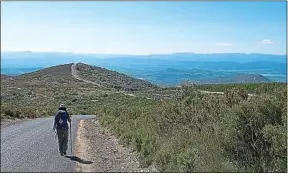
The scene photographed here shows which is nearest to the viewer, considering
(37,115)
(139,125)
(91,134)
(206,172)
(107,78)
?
(206,172)

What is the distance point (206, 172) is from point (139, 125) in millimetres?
9644

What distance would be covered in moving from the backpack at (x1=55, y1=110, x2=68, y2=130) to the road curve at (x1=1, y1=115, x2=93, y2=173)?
903mm

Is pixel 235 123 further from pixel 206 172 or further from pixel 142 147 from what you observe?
pixel 142 147

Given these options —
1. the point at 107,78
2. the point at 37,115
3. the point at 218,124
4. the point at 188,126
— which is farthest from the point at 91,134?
the point at 107,78

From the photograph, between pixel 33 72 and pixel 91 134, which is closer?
pixel 91 134

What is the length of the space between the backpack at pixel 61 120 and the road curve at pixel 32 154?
0.90 m

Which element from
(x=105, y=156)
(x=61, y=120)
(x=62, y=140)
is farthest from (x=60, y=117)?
(x=105, y=156)

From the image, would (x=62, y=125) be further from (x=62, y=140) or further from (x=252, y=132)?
(x=252, y=132)

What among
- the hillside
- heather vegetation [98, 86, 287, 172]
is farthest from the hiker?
the hillside

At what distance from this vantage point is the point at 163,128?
48.9 ft

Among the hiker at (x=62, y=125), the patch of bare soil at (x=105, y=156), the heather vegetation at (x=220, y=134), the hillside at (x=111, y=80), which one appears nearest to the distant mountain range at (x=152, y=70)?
the hillside at (x=111, y=80)

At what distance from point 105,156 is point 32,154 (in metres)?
2.39

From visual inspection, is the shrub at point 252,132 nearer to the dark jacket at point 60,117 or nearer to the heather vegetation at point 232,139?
the heather vegetation at point 232,139

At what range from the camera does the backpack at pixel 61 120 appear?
15.2 m
